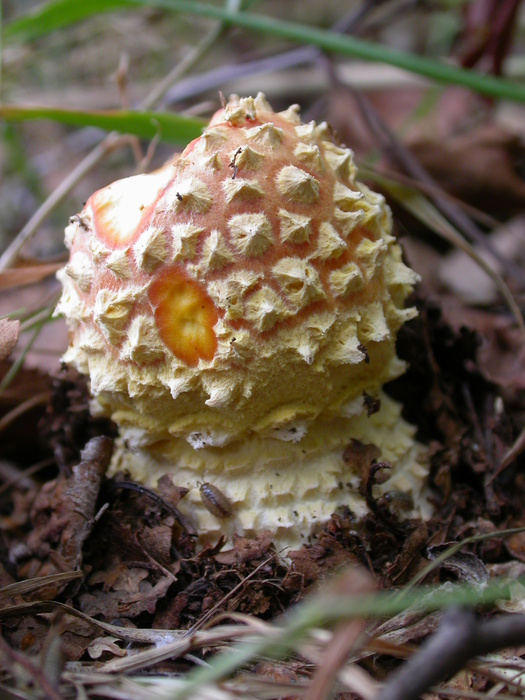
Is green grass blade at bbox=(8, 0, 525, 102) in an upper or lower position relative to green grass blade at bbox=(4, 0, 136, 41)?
lower

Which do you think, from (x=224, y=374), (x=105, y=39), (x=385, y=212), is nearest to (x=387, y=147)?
(x=385, y=212)

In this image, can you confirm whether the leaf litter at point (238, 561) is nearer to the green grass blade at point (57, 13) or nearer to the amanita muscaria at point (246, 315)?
the amanita muscaria at point (246, 315)

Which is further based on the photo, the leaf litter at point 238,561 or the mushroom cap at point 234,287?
the mushroom cap at point 234,287

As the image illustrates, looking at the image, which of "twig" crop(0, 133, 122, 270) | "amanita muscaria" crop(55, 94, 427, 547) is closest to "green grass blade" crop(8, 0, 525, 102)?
"twig" crop(0, 133, 122, 270)

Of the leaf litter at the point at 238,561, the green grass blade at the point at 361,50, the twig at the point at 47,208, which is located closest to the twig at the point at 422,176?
the green grass blade at the point at 361,50

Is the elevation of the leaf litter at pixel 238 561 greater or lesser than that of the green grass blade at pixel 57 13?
lesser

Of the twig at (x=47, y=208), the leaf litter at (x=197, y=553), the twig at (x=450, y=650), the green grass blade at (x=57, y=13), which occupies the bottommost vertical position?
the leaf litter at (x=197, y=553)

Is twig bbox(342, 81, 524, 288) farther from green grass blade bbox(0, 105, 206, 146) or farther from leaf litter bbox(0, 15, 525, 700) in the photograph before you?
green grass blade bbox(0, 105, 206, 146)
